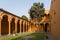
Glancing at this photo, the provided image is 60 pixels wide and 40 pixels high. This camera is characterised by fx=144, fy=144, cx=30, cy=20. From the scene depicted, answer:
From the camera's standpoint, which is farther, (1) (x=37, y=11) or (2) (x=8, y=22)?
(1) (x=37, y=11)

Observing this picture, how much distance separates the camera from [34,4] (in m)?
49.2

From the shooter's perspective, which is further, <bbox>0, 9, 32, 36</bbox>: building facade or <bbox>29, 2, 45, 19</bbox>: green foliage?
<bbox>29, 2, 45, 19</bbox>: green foliage

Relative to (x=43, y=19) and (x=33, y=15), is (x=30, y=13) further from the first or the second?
(x=43, y=19)

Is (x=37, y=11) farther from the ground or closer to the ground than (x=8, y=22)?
farther from the ground

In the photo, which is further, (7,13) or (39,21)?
(39,21)

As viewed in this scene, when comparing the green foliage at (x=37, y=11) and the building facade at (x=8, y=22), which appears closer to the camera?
the building facade at (x=8, y=22)

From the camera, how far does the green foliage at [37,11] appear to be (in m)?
46.5

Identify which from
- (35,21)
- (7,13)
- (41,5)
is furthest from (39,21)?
(7,13)

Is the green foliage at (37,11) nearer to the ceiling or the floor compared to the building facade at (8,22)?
nearer to the ceiling

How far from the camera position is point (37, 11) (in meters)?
47.0

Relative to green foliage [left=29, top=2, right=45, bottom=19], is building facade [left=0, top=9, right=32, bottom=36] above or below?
below

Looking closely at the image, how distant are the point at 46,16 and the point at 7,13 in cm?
2475

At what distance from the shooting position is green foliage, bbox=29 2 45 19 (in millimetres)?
46513

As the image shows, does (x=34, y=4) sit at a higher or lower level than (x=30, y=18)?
higher
